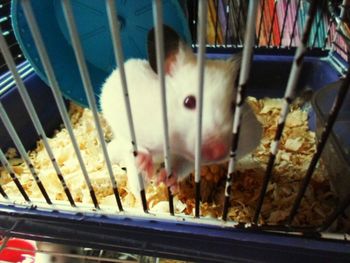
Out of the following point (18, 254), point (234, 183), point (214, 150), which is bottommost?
point (18, 254)

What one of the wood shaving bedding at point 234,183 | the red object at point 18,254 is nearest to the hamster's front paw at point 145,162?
the wood shaving bedding at point 234,183

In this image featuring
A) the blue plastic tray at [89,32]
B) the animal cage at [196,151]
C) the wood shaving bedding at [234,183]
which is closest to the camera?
the animal cage at [196,151]

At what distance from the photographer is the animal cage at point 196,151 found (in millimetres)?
667

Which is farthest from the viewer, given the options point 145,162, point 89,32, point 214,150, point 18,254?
point 89,32

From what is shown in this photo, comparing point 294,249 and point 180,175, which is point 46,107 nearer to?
point 180,175

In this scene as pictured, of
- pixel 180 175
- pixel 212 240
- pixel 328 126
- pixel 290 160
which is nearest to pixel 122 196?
pixel 180 175

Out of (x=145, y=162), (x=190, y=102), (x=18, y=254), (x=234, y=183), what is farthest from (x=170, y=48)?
(x=18, y=254)

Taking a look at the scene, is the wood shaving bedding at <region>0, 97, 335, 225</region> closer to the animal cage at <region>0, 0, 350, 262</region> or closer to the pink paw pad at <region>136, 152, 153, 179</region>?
the animal cage at <region>0, 0, 350, 262</region>

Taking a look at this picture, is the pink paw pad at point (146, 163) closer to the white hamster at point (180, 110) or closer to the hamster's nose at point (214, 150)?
the white hamster at point (180, 110)

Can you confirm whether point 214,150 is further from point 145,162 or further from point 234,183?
point 234,183

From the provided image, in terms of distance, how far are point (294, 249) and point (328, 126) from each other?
0.96ft

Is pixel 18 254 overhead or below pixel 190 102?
below

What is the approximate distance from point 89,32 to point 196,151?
78cm

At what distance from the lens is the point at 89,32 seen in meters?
1.30
